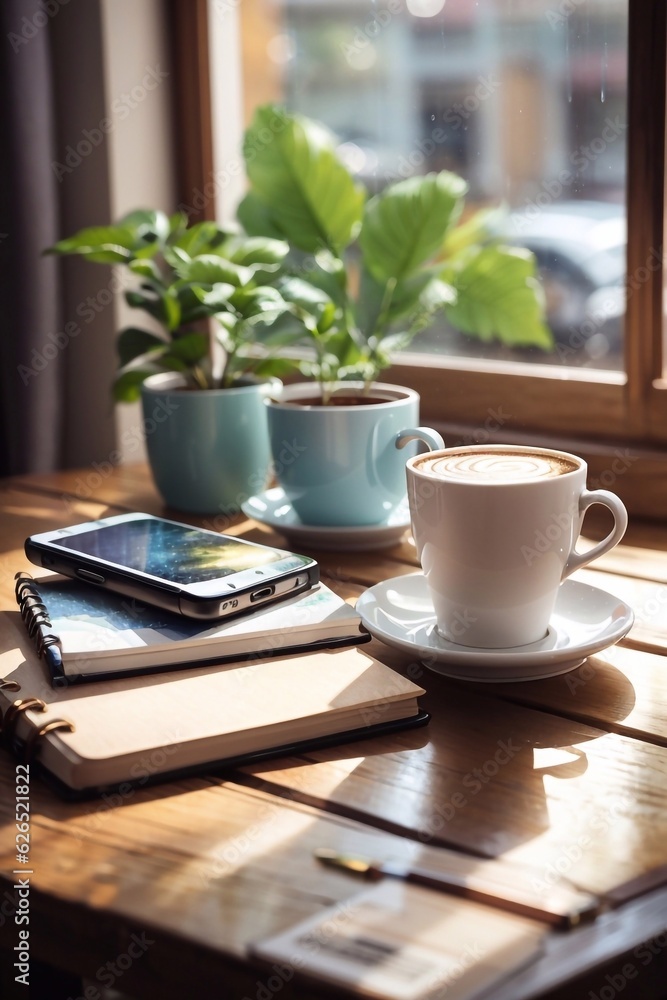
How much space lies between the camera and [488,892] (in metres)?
0.52

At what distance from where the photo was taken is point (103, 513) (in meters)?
1.28

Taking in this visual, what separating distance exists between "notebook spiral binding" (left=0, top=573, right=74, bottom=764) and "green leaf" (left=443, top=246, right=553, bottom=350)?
71 centimetres

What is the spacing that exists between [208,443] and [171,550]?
342 mm

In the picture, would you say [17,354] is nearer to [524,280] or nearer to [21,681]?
[524,280]

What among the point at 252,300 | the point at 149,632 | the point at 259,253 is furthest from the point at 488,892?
the point at 259,253

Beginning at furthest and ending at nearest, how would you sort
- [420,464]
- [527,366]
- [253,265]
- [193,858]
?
1. [527,366]
2. [253,265]
3. [420,464]
4. [193,858]

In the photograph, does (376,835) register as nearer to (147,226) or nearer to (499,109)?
(147,226)

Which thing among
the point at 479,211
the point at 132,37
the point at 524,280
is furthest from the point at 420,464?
the point at 132,37

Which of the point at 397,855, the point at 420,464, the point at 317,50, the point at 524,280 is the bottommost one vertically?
the point at 397,855

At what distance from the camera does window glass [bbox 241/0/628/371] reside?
1.32m

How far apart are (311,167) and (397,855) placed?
0.93 metres

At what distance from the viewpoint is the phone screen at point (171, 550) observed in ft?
2.76

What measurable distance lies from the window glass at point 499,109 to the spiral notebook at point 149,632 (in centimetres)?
68

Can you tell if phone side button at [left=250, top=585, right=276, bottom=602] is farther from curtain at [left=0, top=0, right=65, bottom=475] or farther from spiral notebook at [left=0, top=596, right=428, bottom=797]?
curtain at [left=0, top=0, right=65, bottom=475]
